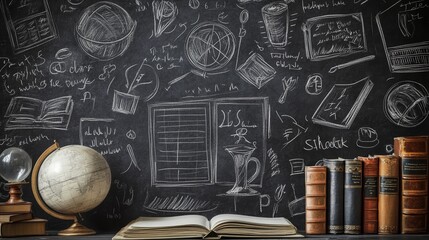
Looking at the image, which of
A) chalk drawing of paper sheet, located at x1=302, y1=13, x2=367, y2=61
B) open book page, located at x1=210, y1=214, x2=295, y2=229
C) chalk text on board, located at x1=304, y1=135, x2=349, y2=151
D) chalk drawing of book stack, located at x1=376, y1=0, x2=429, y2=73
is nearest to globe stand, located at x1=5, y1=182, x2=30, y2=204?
open book page, located at x1=210, y1=214, x2=295, y2=229

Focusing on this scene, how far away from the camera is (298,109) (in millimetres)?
4293

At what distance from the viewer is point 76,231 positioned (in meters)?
3.95

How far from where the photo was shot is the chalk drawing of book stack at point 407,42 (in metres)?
4.27

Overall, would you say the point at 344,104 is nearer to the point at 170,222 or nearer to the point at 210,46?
the point at 210,46

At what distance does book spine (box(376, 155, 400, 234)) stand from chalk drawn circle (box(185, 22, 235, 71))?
46.3 inches

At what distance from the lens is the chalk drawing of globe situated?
12.5 feet

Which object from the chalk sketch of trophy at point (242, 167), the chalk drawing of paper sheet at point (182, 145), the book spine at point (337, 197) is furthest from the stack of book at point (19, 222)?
the book spine at point (337, 197)

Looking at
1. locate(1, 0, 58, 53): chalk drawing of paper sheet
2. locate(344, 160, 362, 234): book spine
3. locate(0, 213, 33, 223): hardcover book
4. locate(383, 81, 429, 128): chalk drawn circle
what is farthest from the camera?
locate(1, 0, 58, 53): chalk drawing of paper sheet

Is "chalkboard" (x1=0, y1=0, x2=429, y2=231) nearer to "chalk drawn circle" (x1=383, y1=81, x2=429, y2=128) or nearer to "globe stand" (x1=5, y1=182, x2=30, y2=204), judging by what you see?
"chalk drawn circle" (x1=383, y1=81, x2=429, y2=128)

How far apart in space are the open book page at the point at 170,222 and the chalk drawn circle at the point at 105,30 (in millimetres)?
1077

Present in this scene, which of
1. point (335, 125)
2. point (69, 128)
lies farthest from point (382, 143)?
point (69, 128)

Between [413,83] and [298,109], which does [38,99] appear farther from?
[413,83]

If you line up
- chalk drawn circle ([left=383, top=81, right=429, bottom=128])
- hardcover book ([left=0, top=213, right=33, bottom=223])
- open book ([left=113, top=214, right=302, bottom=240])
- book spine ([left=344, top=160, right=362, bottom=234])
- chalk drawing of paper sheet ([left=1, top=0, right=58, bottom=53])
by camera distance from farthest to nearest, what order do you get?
chalk drawing of paper sheet ([left=1, top=0, right=58, bottom=53])
chalk drawn circle ([left=383, top=81, right=429, bottom=128])
book spine ([left=344, top=160, right=362, bottom=234])
hardcover book ([left=0, top=213, right=33, bottom=223])
open book ([left=113, top=214, right=302, bottom=240])

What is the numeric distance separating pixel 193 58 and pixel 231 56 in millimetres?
239
